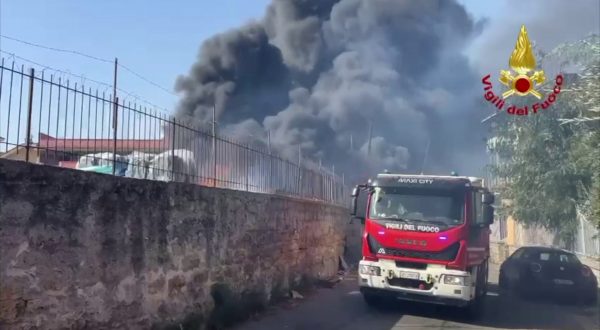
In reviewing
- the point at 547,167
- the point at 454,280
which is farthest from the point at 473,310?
the point at 547,167

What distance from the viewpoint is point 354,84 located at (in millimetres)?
32938

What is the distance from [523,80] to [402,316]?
848 centimetres

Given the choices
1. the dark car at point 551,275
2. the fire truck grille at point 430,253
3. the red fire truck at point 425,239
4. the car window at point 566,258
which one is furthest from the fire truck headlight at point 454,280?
the car window at point 566,258

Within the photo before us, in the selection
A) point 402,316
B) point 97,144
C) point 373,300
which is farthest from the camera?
point 373,300

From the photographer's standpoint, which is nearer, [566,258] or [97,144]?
[97,144]

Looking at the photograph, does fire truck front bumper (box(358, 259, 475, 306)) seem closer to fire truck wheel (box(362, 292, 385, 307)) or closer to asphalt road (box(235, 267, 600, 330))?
fire truck wheel (box(362, 292, 385, 307))

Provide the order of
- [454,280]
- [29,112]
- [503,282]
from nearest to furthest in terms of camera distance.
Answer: [29,112], [454,280], [503,282]

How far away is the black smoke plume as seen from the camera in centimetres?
3142

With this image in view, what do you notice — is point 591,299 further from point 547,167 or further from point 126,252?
point 126,252

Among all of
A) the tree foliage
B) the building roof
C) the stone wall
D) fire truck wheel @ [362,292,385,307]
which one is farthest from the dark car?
the building roof

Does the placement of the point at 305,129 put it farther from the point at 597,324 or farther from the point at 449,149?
the point at 597,324

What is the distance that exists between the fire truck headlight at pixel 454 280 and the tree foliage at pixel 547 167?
535 cm

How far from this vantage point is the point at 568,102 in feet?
46.2

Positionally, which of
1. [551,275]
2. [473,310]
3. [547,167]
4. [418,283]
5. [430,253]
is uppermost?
[547,167]
